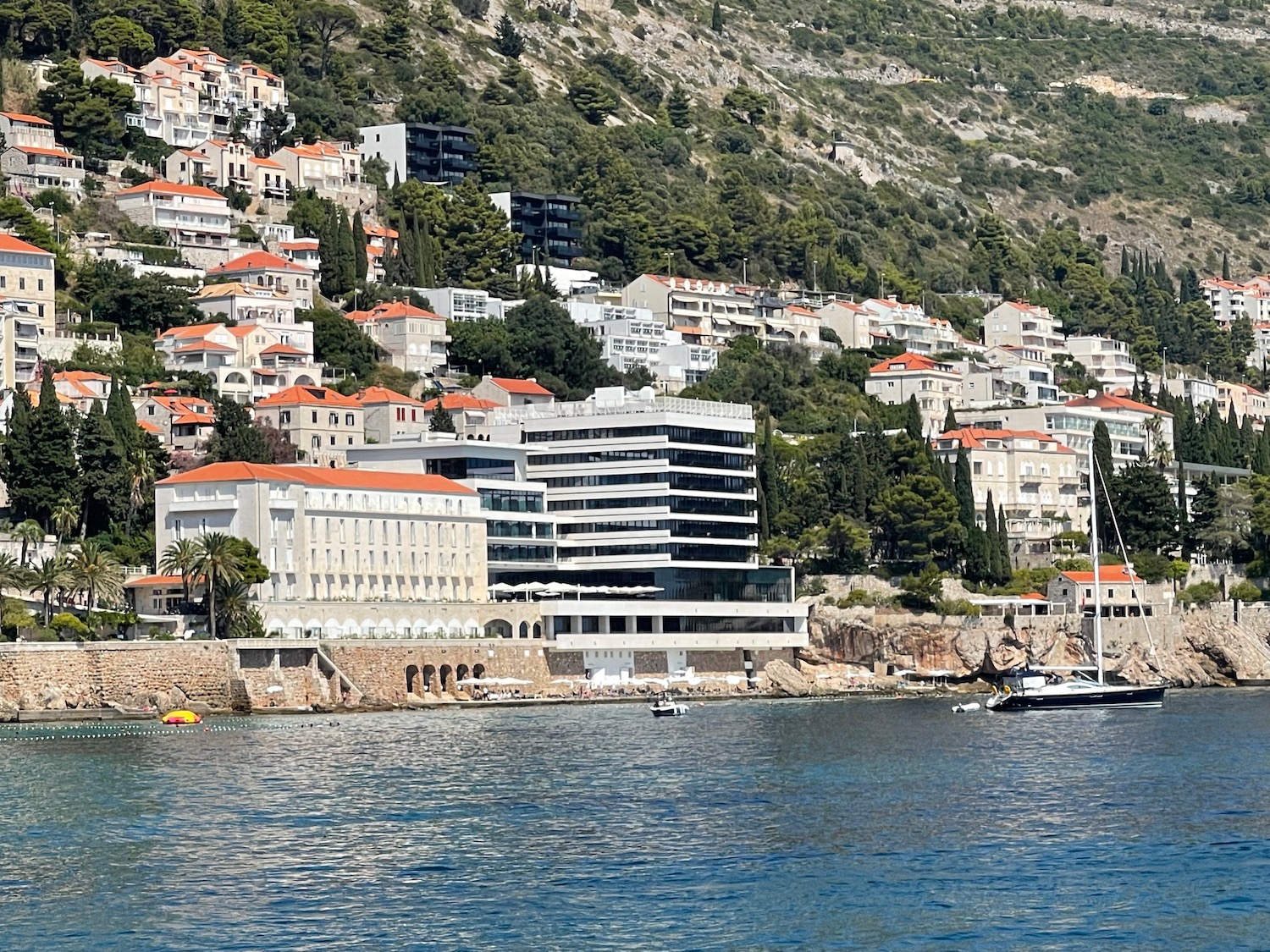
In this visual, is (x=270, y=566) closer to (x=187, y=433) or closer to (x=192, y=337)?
(x=187, y=433)

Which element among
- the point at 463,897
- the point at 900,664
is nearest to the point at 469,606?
the point at 900,664

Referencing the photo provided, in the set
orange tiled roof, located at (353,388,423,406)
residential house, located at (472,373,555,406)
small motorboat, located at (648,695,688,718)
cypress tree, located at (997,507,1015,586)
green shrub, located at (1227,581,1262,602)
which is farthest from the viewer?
residential house, located at (472,373,555,406)

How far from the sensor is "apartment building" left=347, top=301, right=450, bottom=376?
154 metres

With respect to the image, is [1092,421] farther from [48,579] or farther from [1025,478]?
[48,579]

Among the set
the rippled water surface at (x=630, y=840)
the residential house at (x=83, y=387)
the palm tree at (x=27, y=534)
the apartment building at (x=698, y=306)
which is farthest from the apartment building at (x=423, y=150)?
the rippled water surface at (x=630, y=840)

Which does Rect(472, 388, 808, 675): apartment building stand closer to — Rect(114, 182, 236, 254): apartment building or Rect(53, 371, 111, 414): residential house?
Rect(53, 371, 111, 414): residential house

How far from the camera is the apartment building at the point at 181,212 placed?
157 meters

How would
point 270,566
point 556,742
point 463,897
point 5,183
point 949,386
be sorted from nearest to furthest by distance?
point 463,897 → point 556,742 → point 270,566 → point 5,183 → point 949,386

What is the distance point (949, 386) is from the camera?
17600 cm

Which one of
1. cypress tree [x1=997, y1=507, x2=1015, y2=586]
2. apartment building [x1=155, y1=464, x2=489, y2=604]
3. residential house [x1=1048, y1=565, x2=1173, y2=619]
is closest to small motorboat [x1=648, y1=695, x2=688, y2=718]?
apartment building [x1=155, y1=464, x2=489, y2=604]

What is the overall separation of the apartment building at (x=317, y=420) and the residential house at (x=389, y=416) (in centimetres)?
65

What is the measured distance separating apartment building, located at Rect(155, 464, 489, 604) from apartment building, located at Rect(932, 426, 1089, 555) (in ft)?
134

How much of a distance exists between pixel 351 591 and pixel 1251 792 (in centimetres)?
5563

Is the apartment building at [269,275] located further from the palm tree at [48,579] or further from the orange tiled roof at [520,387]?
the palm tree at [48,579]
